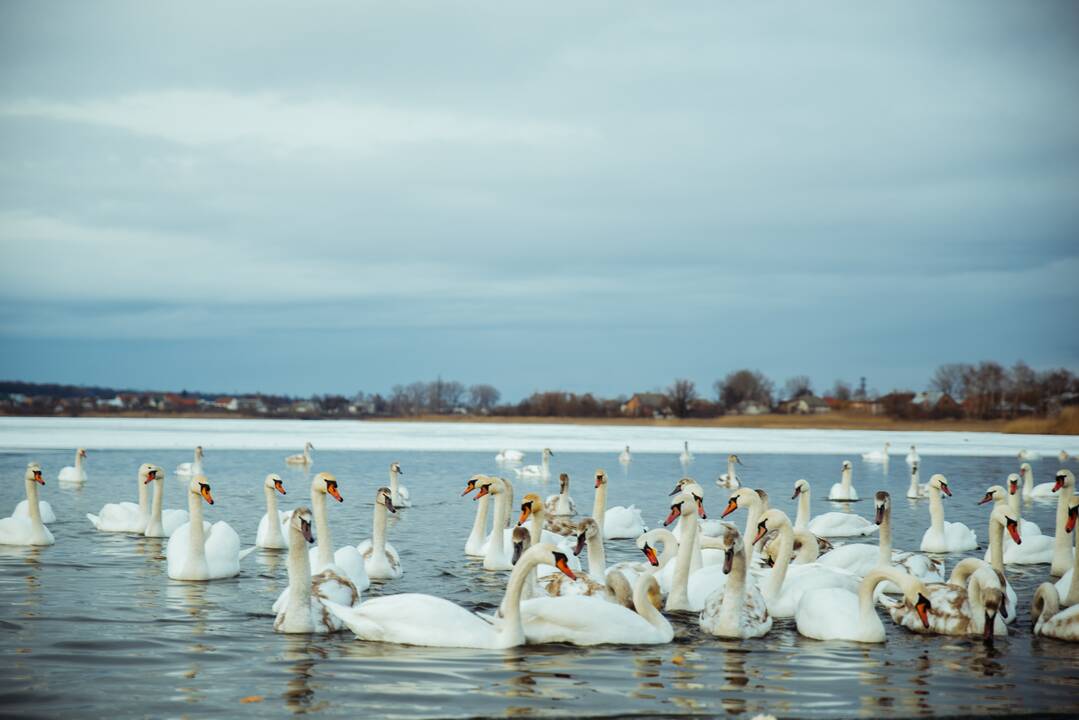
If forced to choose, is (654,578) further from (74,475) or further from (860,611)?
(74,475)

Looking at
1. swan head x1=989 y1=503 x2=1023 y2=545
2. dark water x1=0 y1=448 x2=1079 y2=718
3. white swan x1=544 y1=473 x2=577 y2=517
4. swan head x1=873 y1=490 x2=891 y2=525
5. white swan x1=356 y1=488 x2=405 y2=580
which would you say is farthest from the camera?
white swan x1=544 y1=473 x2=577 y2=517

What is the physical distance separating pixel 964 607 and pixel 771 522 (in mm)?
2025

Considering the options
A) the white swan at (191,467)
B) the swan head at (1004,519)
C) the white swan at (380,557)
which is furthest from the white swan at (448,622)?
the white swan at (191,467)

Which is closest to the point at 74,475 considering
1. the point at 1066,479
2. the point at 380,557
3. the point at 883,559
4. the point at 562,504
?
the point at 562,504

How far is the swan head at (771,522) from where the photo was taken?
11328 millimetres

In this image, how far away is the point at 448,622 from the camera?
A: 913 centimetres

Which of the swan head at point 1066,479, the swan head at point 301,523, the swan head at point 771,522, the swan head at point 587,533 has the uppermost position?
the swan head at point 1066,479

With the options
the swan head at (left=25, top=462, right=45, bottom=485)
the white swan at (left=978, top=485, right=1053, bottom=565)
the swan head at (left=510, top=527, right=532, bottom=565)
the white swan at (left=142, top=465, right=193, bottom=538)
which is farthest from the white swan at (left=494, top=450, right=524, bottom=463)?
the swan head at (left=510, top=527, right=532, bottom=565)

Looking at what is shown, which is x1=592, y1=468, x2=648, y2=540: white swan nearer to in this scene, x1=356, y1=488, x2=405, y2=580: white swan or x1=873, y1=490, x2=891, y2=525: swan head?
x1=356, y1=488, x2=405, y2=580: white swan

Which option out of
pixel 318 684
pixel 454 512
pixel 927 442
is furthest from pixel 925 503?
pixel 927 442

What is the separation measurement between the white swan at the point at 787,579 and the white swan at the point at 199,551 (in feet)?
18.9

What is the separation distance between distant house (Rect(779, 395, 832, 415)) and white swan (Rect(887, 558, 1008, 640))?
106 m

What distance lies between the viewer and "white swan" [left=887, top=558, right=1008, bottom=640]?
32.2 ft

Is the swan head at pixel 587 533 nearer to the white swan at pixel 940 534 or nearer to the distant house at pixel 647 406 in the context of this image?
the white swan at pixel 940 534
